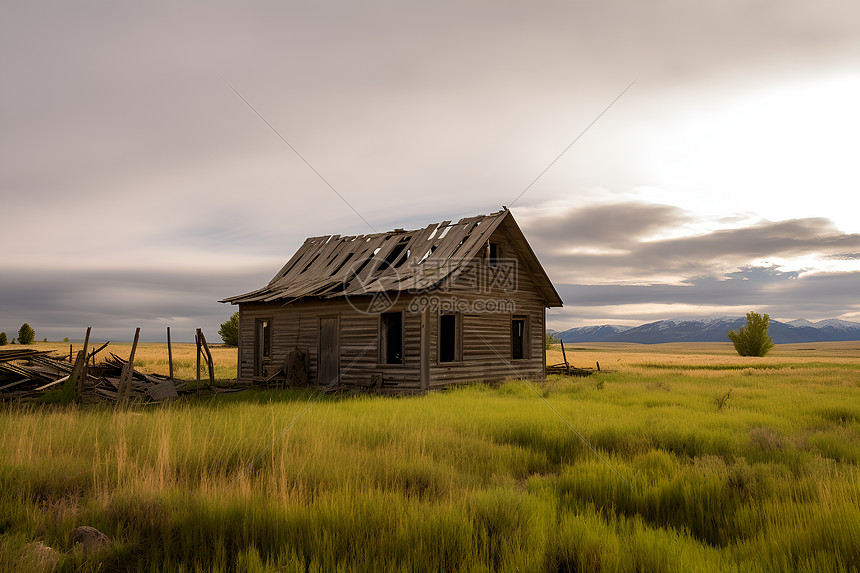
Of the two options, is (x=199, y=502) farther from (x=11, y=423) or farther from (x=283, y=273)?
(x=283, y=273)

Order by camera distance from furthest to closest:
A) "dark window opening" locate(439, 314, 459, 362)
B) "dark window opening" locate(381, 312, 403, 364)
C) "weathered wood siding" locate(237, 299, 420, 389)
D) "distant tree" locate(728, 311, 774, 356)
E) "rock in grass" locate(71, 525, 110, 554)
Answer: "distant tree" locate(728, 311, 774, 356) < "dark window opening" locate(439, 314, 459, 362) < "dark window opening" locate(381, 312, 403, 364) < "weathered wood siding" locate(237, 299, 420, 389) < "rock in grass" locate(71, 525, 110, 554)

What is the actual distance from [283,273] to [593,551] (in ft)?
73.4

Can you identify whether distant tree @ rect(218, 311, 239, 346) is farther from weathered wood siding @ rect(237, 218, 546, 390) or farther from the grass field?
the grass field

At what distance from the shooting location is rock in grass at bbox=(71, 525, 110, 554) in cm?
457

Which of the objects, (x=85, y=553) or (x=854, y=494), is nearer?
(x=85, y=553)

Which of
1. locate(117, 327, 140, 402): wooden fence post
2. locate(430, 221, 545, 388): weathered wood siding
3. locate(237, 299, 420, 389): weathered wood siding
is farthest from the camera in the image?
locate(430, 221, 545, 388): weathered wood siding

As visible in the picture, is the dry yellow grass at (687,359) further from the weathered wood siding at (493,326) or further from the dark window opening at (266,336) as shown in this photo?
the dark window opening at (266,336)

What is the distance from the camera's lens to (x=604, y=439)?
918 cm

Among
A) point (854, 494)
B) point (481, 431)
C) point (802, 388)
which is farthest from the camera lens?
point (802, 388)

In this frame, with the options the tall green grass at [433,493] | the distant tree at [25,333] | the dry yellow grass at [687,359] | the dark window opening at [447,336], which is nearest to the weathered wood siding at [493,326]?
the dark window opening at [447,336]

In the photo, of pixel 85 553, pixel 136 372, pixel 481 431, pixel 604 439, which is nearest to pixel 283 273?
pixel 136 372

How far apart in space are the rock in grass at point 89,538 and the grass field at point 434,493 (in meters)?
0.10

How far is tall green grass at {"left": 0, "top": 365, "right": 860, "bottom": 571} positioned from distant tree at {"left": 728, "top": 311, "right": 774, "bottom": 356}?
6507cm

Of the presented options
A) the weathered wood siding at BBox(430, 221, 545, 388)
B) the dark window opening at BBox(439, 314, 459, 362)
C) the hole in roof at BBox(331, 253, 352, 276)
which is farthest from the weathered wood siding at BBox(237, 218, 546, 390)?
the dark window opening at BBox(439, 314, 459, 362)
